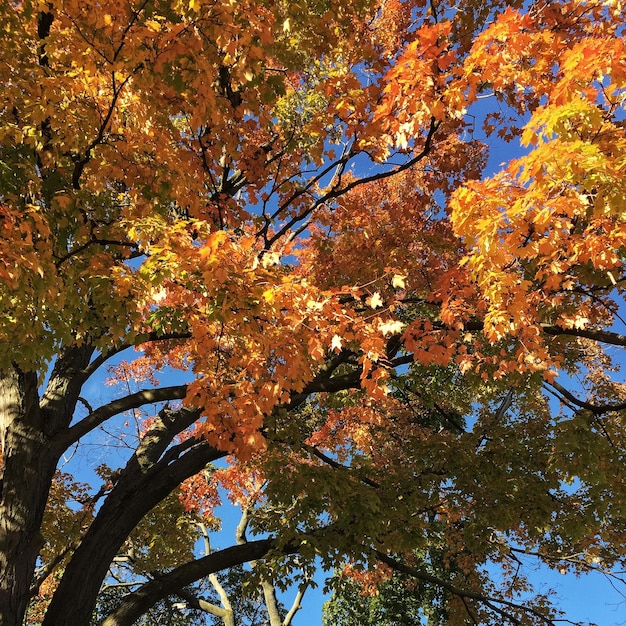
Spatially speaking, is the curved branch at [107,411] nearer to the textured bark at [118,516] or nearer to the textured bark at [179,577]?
the textured bark at [118,516]

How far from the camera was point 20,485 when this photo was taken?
632 cm

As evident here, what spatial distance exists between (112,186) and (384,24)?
5.91m

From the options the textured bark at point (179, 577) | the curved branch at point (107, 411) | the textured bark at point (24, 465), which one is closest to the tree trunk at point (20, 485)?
the textured bark at point (24, 465)

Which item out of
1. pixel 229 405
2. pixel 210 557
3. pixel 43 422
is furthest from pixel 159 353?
pixel 229 405

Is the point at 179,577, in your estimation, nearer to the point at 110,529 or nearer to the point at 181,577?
the point at 181,577

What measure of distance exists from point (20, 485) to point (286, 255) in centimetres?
469

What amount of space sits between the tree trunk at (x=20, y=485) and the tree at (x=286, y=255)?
29 mm

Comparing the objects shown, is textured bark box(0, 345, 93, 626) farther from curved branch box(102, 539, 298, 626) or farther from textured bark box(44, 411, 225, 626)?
curved branch box(102, 539, 298, 626)

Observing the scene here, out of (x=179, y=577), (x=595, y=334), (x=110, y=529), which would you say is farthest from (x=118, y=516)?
(x=595, y=334)

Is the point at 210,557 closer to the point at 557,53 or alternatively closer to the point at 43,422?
the point at 43,422

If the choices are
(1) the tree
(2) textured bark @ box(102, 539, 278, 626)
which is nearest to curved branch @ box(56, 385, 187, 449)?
(1) the tree

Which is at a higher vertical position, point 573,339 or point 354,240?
point 354,240

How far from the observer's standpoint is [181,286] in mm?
4520

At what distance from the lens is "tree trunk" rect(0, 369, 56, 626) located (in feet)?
19.0
